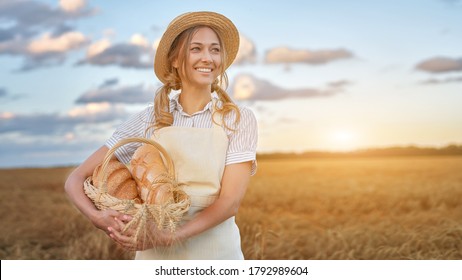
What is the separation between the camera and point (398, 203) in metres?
6.84

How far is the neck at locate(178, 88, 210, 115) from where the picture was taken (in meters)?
2.35

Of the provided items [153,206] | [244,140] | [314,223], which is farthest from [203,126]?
[314,223]

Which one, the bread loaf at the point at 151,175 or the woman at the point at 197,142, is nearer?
the bread loaf at the point at 151,175

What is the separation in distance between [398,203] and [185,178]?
5123mm

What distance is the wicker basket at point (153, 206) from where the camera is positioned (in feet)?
6.43

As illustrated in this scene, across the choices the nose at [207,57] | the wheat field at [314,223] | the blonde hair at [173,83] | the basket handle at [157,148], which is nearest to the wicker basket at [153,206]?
the basket handle at [157,148]

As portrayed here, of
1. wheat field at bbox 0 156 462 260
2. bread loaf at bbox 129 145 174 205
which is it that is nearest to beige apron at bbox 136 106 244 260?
bread loaf at bbox 129 145 174 205

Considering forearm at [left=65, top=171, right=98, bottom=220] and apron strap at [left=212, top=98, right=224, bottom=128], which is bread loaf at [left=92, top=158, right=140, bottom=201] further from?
apron strap at [left=212, top=98, right=224, bottom=128]

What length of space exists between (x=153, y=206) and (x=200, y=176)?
0.28m

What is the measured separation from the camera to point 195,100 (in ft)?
7.71

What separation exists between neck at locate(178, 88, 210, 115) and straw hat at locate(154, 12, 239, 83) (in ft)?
0.57

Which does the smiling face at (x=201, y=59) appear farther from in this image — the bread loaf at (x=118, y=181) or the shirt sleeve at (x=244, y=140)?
the bread loaf at (x=118, y=181)
